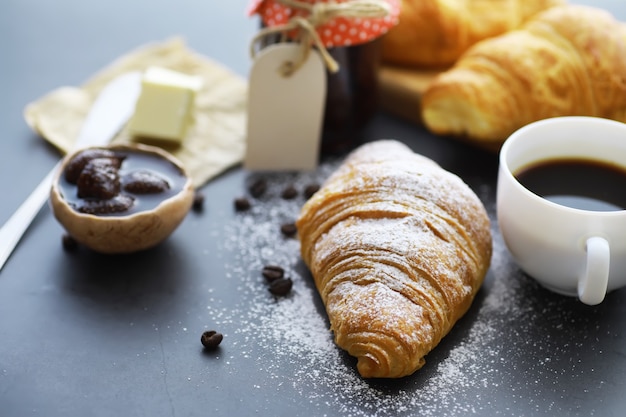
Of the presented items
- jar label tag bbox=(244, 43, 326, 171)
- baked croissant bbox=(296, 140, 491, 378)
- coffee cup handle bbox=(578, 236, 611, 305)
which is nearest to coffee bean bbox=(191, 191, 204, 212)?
jar label tag bbox=(244, 43, 326, 171)

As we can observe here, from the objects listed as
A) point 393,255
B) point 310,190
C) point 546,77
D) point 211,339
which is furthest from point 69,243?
point 546,77

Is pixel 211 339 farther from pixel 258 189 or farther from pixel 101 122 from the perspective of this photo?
pixel 101 122

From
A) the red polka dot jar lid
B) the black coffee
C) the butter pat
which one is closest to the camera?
the black coffee

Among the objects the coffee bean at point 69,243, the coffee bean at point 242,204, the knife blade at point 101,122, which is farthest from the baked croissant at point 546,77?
the coffee bean at point 69,243

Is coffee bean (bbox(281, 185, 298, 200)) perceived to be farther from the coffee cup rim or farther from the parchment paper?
the coffee cup rim

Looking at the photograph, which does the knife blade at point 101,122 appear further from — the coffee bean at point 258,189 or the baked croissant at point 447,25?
the baked croissant at point 447,25

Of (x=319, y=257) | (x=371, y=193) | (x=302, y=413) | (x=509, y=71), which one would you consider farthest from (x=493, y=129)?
(x=302, y=413)
